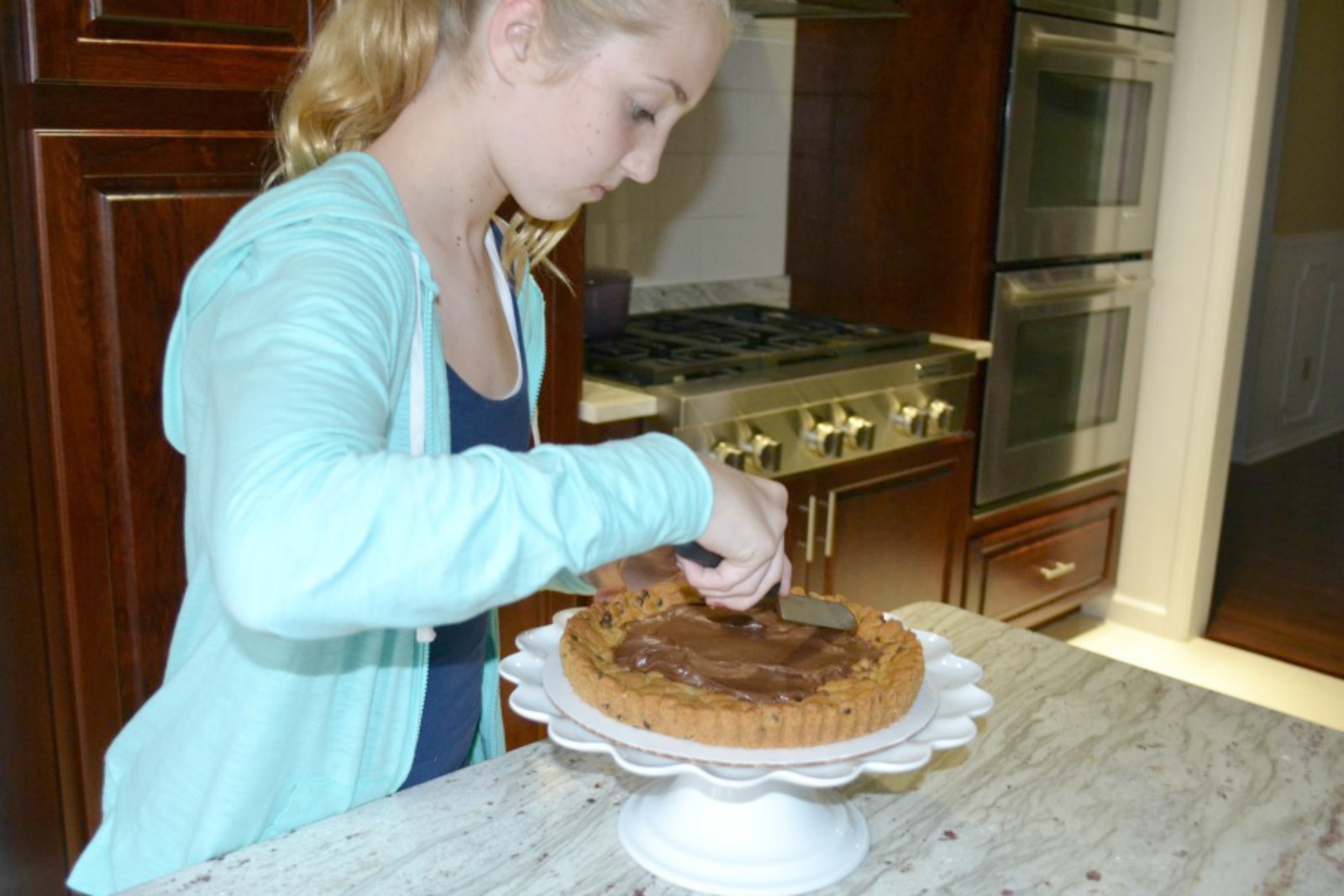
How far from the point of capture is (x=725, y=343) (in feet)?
9.04

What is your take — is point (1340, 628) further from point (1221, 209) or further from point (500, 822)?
point (500, 822)

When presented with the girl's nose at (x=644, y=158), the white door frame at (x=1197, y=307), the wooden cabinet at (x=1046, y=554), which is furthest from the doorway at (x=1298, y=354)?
the girl's nose at (x=644, y=158)

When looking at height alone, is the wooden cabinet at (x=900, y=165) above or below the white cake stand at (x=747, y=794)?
above

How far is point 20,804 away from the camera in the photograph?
1777mm

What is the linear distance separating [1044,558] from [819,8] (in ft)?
5.18

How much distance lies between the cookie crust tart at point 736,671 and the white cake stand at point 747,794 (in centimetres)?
1

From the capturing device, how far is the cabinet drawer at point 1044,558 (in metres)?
3.28

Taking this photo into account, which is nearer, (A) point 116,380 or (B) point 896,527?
(A) point 116,380

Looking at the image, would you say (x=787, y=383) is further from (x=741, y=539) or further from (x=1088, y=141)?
(x=741, y=539)

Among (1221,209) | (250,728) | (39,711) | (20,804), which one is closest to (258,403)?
(250,728)

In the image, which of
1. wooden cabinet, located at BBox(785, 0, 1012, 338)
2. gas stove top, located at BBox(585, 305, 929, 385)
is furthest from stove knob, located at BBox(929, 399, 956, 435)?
wooden cabinet, located at BBox(785, 0, 1012, 338)

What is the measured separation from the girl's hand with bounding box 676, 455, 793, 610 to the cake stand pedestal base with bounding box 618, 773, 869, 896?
14cm

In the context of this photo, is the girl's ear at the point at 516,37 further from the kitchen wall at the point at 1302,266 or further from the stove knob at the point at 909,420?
the kitchen wall at the point at 1302,266

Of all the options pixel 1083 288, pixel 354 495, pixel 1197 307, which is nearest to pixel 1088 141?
pixel 1083 288
